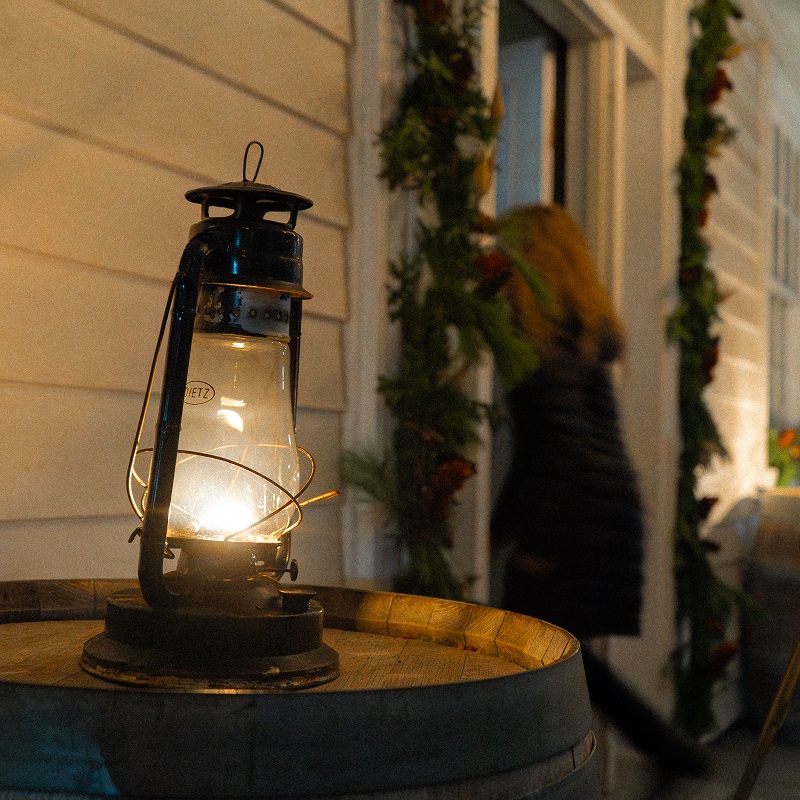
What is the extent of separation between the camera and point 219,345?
2.83ft

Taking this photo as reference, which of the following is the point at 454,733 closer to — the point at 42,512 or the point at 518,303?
the point at 42,512

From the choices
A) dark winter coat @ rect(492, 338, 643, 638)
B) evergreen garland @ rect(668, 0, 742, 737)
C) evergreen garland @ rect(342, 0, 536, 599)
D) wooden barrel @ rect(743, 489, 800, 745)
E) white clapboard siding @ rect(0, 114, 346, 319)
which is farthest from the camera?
wooden barrel @ rect(743, 489, 800, 745)

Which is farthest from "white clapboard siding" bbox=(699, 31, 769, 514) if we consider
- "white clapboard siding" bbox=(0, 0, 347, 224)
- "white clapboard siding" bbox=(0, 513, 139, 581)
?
"white clapboard siding" bbox=(0, 513, 139, 581)

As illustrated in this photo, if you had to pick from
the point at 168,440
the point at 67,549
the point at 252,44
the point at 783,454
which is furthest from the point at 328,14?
the point at 783,454

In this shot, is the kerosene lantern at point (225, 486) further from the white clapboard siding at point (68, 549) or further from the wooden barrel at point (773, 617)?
the wooden barrel at point (773, 617)

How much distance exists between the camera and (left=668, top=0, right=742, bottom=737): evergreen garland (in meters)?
3.40

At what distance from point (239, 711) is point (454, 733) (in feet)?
0.47

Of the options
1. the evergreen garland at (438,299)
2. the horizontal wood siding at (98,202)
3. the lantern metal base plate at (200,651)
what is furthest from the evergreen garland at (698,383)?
the lantern metal base plate at (200,651)

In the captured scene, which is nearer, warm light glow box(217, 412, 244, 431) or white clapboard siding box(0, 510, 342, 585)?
warm light glow box(217, 412, 244, 431)

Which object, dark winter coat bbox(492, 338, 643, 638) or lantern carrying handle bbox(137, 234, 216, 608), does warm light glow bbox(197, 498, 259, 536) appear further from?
dark winter coat bbox(492, 338, 643, 638)

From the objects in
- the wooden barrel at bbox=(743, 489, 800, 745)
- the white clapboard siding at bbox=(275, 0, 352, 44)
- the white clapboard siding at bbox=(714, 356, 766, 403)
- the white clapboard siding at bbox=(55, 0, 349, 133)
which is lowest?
the wooden barrel at bbox=(743, 489, 800, 745)

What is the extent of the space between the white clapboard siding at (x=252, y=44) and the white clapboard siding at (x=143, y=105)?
0.06 feet

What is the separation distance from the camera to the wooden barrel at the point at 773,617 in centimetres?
383

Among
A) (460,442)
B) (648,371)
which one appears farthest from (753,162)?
(460,442)
